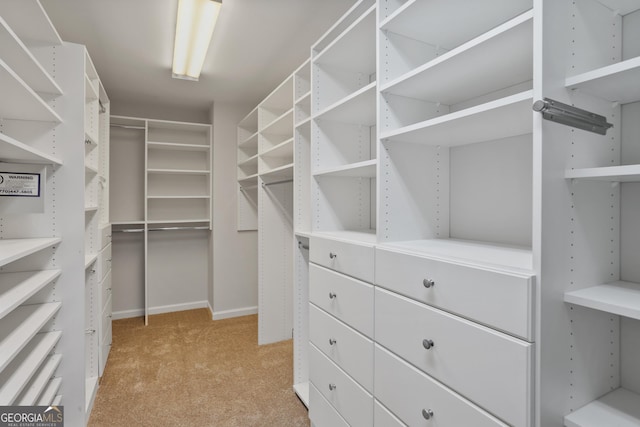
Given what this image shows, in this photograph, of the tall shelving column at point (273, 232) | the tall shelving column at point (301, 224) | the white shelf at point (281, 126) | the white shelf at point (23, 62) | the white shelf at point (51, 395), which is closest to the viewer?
the white shelf at point (23, 62)

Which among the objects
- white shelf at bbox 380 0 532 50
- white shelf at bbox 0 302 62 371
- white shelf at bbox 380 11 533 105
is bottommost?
white shelf at bbox 0 302 62 371

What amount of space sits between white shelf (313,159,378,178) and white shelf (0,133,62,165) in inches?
55.7

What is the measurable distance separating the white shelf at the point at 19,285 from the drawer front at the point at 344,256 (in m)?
1.37

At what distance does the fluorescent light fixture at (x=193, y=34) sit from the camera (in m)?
1.99

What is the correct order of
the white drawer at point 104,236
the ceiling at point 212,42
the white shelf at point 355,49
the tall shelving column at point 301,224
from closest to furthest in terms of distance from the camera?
the white shelf at point 355,49 < the ceiling at point 212,42 < the tall shelving column at point 301,224 < the white drawer at point 104,236

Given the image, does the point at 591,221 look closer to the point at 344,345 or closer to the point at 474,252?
the point at 474,252

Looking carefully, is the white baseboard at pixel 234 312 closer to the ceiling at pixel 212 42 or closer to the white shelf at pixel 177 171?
the white shelf at pixel 177 171

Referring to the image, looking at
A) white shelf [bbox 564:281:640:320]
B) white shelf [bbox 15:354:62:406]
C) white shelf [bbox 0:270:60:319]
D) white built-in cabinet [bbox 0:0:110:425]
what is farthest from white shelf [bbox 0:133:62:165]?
white shelf [bbox 564:281:640:320]

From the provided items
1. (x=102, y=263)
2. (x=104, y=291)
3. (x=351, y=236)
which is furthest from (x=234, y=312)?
(x=351, y=236)

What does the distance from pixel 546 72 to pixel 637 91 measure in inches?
12.4

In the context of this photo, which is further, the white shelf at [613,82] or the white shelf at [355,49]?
the white shelf at [355,49]

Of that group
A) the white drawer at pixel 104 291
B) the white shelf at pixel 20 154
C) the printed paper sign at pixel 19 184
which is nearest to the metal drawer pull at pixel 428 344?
the white shelf at pixel 20 154

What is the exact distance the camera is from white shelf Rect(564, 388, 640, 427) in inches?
37.2

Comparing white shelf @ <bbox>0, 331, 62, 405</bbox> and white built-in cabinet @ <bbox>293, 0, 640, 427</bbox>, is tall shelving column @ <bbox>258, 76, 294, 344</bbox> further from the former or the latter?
white shelf @ <bbox>0, 331, 62, 405</bbox>
